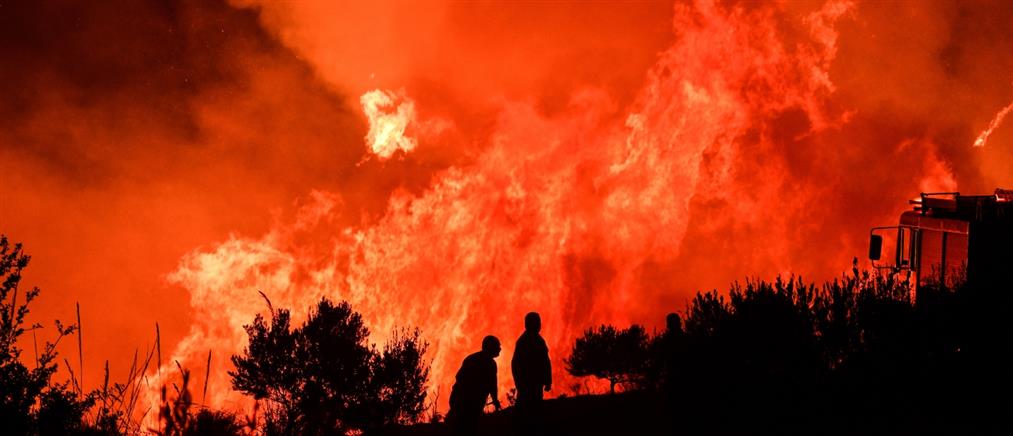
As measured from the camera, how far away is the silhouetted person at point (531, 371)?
1102cm

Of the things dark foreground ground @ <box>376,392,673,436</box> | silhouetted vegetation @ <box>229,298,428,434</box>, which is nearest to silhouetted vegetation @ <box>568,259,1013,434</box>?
dark foreground ground @ <box>376,392,673,436</box>

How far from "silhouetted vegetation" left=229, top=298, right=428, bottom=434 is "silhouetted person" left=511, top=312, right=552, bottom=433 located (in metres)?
29.5

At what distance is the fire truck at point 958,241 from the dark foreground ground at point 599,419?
9628 mm

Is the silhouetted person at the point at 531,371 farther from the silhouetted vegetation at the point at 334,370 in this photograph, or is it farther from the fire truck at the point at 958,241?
the silhouetted vegetation at the point at 334,370

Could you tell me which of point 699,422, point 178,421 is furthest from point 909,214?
point 178,421

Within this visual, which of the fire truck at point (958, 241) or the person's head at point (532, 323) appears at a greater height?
the fire truck at point (958, 241)

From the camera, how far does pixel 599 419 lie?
75.3 feet

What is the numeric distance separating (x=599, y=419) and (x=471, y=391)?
13.6 metres

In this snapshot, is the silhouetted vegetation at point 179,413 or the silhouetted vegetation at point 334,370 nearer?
the silhouetted vegetation at point 179,413

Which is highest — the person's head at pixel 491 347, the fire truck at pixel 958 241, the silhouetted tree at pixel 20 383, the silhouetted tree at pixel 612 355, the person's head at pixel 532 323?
the fire truck at pixel 958 241

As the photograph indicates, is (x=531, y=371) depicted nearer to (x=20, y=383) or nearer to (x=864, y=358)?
(x=20, y=383)

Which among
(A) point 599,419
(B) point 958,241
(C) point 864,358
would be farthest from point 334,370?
(B) point 958,241

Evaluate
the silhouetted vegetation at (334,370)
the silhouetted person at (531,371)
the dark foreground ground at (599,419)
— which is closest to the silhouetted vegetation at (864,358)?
the dark foreground ground at (599,419)

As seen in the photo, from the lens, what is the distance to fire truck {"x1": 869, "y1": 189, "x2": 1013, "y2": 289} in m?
24.7
